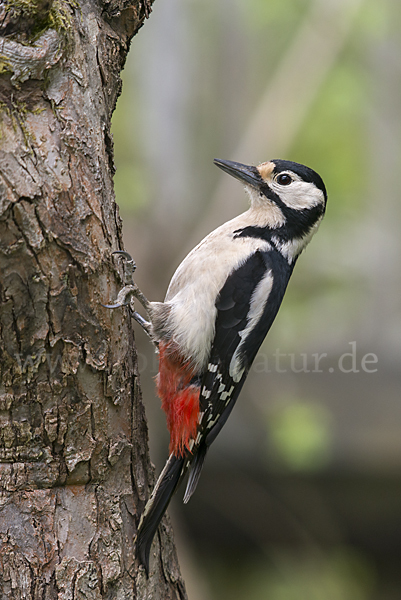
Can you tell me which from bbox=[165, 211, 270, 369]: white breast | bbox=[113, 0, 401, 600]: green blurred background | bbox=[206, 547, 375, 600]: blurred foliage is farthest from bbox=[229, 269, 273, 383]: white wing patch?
bbox=[206, 547, 375, 600]: blurred foliage

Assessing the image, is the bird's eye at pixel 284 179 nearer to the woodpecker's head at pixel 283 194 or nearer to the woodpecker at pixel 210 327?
the woodpecker's head at pixel 283 194

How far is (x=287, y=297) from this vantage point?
17.9 feet

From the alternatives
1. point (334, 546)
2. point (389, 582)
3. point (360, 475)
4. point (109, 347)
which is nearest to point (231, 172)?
point (109, 347)

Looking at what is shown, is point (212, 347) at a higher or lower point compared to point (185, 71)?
lower

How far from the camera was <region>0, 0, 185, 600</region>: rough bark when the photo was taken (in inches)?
61.6

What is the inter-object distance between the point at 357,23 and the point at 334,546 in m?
3.83

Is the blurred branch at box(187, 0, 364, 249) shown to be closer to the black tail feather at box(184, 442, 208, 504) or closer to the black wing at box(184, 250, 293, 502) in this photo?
the black wing at box(184, 250, 293, 502)

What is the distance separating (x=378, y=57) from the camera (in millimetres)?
4898

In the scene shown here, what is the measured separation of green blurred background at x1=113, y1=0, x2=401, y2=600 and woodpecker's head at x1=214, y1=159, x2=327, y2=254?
1032 millimetres

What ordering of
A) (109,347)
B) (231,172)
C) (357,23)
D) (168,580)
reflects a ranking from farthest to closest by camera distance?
(357,23), (231,172), (168,580), (109,347)

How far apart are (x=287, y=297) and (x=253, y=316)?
3130 mm

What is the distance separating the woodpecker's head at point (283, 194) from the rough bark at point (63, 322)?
2.75 feet

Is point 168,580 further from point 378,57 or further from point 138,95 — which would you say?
point 378,57

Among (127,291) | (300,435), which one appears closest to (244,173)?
(127,291)
